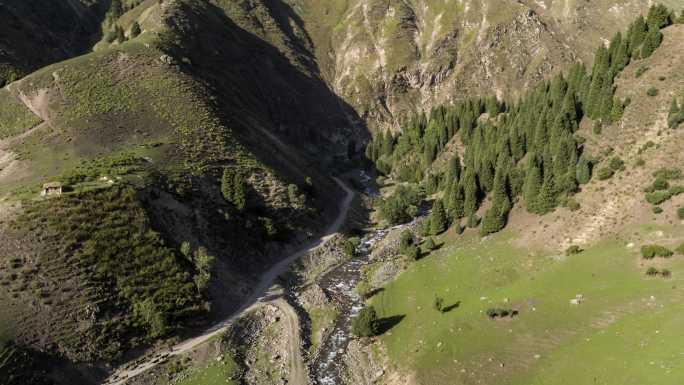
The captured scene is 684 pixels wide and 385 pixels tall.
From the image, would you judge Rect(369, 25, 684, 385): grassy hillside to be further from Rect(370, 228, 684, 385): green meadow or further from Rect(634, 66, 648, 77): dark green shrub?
Rect(634, 66, 648, 77): dark green shrub

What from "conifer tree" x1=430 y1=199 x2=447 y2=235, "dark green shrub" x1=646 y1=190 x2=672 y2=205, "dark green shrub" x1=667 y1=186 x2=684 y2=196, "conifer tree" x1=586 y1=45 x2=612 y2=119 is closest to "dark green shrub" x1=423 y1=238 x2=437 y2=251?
"conifer tree" x1=430 y1=199 x2=447 y2=235

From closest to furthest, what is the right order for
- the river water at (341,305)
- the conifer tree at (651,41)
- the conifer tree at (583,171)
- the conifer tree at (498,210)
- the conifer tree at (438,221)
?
the river water at (341,305)
the conifer tree at (583,171)
the conifer tree at (498,210)
the conifer tree at (651,41)
the conifer tree at (438,221)

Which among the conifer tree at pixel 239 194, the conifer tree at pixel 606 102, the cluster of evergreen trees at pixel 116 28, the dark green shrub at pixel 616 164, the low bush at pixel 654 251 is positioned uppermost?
the cluster of evergreen trees at pixel 116 28

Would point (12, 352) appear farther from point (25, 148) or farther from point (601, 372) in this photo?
point (601, 372)

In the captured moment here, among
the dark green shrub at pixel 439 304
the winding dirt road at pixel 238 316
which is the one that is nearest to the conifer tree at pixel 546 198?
the dark green shrub at pixel 439 304

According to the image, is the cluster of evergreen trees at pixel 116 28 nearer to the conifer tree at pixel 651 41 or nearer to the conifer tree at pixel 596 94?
the conifer tree at pixel 596 94

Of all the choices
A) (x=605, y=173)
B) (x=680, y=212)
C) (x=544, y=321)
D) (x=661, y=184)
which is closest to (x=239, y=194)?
(x=544, y=321)

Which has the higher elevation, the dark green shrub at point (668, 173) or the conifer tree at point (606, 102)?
the conifer tree at point (606, 102)
